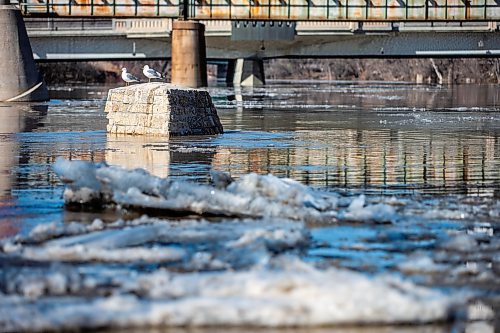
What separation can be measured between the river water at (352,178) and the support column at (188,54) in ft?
89.4

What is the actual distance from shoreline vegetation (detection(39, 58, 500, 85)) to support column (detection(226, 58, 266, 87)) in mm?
18729

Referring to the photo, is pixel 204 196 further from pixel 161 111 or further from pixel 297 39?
pixel 297 39

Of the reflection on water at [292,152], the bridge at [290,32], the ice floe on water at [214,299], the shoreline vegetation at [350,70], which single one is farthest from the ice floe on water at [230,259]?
the shoreline vegetation at [350,70]

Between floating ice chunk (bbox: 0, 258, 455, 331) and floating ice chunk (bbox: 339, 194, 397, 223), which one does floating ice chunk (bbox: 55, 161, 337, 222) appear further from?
floating ice chunk (bbox: 0, 258, 455, 331)

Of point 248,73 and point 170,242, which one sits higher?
point 248,73

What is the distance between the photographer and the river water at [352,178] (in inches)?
354

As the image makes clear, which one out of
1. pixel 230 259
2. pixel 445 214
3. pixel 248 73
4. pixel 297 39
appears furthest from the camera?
pixel 248 73

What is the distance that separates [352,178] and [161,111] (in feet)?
33.6

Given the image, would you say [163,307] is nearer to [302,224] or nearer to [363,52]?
[302,224]

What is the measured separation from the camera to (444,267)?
9.09 meters

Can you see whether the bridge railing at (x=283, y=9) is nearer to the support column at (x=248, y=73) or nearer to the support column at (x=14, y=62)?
the support column at (x=14, y=62)

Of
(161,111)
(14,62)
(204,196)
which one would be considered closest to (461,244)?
(204,196)

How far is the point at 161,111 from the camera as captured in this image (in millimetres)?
25672

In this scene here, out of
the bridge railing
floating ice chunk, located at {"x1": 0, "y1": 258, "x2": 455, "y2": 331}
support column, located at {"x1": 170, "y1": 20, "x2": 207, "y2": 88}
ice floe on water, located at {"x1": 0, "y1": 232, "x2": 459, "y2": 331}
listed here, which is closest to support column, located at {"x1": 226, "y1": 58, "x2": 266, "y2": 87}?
the bridge railing
